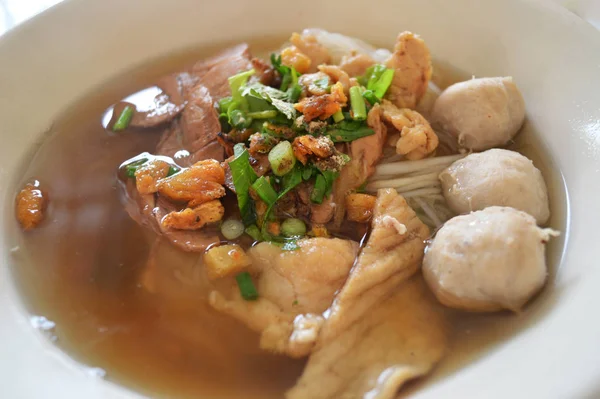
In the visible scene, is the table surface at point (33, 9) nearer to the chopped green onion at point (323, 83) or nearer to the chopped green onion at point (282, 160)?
the chopped green onion at point (323, 83)

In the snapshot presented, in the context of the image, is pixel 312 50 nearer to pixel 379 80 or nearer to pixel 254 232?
pixel 379 80

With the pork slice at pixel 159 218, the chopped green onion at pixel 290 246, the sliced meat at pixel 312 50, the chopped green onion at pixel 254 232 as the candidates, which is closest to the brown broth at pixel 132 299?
the pork slice at pixel 159 218

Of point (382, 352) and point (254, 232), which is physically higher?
point (254, 232)

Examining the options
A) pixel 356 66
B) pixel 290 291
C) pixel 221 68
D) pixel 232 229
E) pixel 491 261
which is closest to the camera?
pixel 491 261

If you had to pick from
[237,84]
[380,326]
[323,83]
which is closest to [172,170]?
[237,84]

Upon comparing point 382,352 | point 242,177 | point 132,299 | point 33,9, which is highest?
point 33,9

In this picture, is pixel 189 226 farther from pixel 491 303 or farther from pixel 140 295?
pixel 491 303

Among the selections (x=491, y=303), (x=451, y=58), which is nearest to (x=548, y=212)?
(x=491, y=303)
